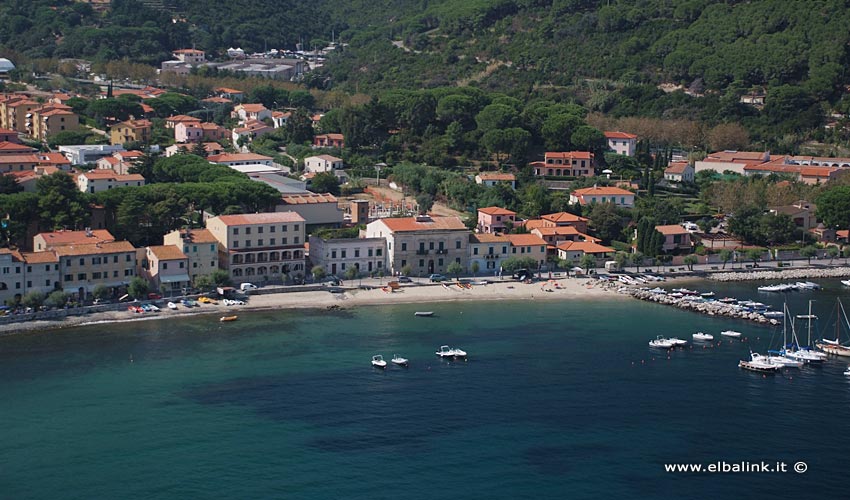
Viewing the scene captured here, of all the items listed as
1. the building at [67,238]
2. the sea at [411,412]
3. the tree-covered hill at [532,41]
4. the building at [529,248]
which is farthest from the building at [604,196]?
the building at [67,238]

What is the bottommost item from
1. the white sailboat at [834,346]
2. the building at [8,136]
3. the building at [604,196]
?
the white sailboat at [834,346]

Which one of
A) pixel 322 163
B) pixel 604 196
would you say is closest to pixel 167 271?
pixel 322 163

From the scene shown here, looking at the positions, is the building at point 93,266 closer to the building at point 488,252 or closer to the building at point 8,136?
the building at point 488,252

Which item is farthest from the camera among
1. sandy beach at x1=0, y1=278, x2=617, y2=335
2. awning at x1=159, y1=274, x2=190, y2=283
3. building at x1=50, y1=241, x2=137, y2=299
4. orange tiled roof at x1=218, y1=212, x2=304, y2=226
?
orange tiled roof at x1=218, y1=212, x2=304, y2=226

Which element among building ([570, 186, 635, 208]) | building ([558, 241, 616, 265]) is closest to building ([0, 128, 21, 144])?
building ([570, 186, 635, 208])

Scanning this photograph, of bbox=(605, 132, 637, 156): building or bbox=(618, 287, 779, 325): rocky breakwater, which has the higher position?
bbox=(605, 132, 637, 156): building

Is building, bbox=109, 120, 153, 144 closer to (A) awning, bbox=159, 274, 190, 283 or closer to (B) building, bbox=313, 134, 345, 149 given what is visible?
(B) building, bbox=313, 134, 345, 149

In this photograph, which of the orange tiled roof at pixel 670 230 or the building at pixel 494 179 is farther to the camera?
the building at pixel 494 179

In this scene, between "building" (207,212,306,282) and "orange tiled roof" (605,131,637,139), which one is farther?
"orange tiled roof" (605,131,637,139)
